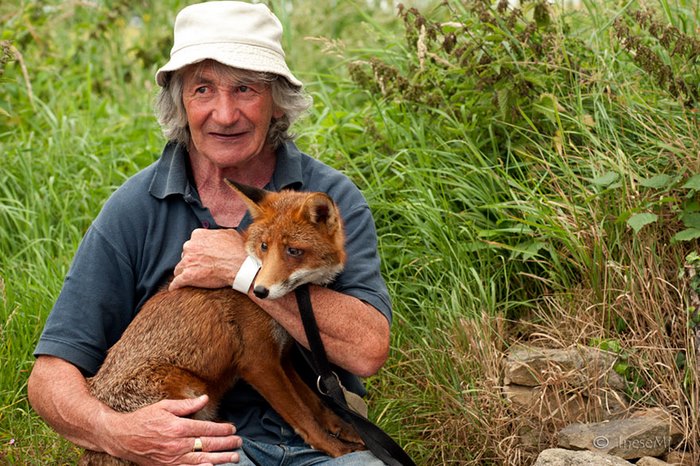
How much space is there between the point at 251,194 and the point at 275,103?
590 mm

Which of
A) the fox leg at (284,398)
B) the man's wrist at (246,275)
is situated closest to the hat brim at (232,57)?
the man's wrist at (246,275)

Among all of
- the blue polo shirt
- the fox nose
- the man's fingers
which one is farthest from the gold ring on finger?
the fox nose

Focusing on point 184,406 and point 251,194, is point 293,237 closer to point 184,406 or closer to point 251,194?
point 251,194

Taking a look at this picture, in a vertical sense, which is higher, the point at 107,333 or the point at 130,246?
the point at 130,246

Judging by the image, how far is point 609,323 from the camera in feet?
14.7

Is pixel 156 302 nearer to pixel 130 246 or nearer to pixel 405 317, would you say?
pixel 130 246

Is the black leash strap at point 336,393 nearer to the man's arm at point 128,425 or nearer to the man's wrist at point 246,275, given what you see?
the man's wrist at point 246,275

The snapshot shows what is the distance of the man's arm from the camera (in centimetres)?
330

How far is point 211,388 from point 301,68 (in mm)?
4559

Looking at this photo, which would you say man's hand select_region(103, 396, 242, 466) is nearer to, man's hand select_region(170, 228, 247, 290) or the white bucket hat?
man's hand select_region(170, 228, 247, 290)

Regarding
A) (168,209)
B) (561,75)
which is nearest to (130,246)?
(168,209)

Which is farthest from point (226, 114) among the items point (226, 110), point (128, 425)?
point (128, 425)

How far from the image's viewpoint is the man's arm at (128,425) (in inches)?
130

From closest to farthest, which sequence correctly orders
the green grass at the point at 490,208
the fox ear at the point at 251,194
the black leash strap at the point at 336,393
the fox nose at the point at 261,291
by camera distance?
the fox nose at the point at 261,291 < the black leash strap at the point at 336,393 < the fox ear at the point at 251,194 < the green grass at the point at 490,208
